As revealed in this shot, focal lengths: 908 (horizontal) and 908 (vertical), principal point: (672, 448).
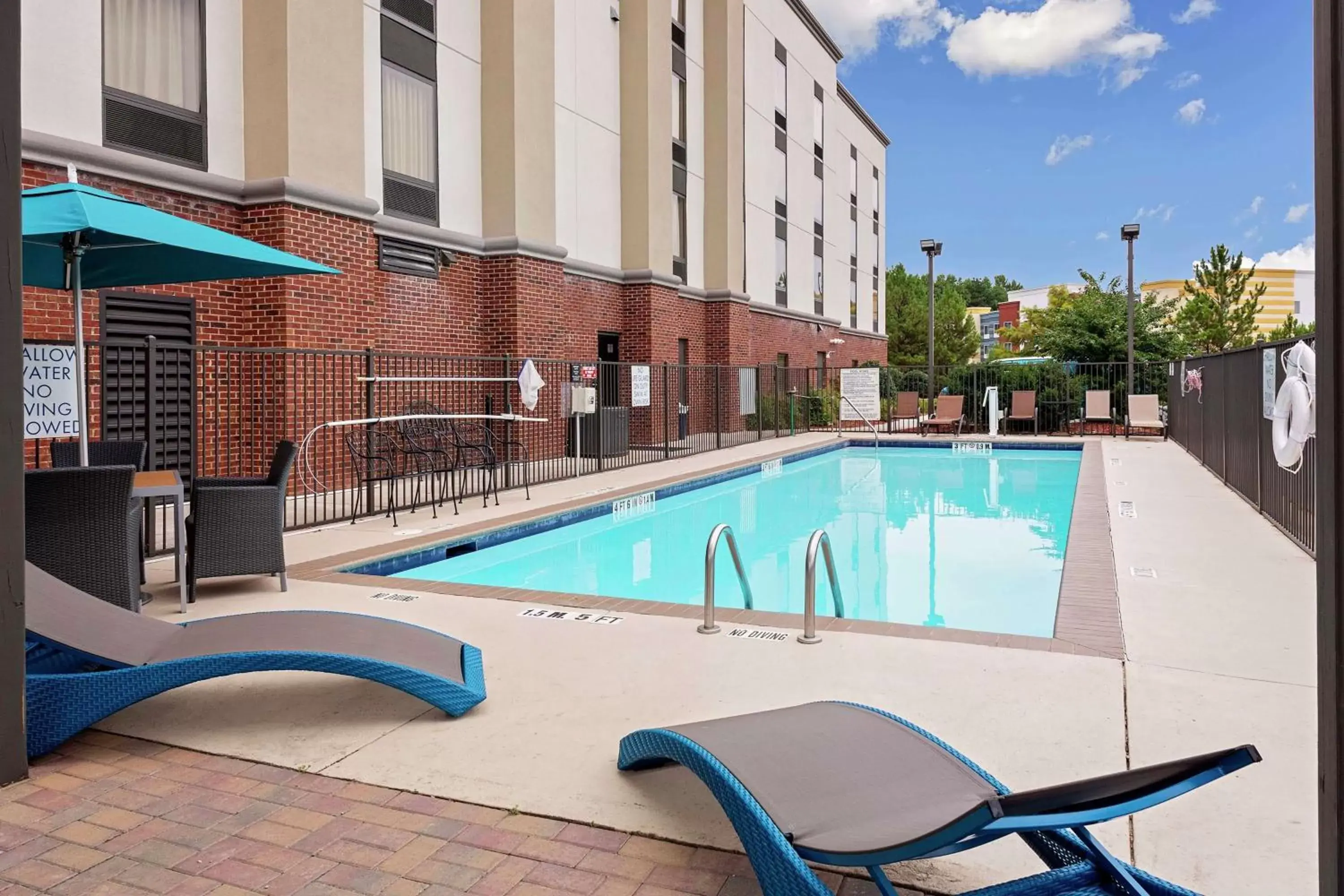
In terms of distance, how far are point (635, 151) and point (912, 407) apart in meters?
9.54

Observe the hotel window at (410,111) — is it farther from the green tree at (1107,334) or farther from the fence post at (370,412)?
the green tree at (1107,334)

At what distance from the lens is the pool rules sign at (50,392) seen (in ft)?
19.4

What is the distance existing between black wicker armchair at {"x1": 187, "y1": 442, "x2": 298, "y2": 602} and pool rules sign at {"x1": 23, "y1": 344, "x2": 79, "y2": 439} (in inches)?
42.4

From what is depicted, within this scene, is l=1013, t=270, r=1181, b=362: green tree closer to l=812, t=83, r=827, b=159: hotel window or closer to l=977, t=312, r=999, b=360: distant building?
l=812, t=83, r=827, b=159: hotel window

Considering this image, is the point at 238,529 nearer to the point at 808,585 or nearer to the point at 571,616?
the point at 571,616

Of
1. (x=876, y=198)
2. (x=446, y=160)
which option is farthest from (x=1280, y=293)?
(x=446, y=160)

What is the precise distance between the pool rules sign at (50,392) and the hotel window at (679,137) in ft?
49.2

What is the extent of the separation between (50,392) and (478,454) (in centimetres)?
751

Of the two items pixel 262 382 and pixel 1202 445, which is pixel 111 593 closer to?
pixel 262 382

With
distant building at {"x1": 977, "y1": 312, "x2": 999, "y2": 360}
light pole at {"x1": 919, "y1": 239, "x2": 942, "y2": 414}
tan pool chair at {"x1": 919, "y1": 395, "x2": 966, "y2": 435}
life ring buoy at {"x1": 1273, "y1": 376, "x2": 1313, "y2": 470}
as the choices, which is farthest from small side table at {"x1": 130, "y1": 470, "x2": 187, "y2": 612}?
distant building at {"x1": 977, "y1": 312, "x2": 999, "y2": 360}

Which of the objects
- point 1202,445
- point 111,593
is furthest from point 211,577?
point 1202,445

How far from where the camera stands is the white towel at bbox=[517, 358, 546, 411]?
478 inches

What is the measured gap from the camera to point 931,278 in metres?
23.7

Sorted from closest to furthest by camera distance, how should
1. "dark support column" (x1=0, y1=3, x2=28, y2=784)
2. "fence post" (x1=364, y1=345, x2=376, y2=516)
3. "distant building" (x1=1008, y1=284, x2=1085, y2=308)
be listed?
"dark support column" (x1=0, y1=3, x2=28, y2=784) → "fence post" (x1=364, y1=345, x2=376, y2=516) → "distant building" (x1=1008, y1=284, x2=1085, y2=308)
